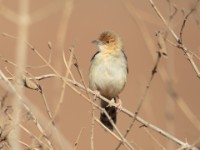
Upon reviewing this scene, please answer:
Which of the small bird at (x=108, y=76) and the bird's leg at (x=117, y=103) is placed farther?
the small bird at (x=108, y=76)

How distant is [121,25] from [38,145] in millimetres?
15820

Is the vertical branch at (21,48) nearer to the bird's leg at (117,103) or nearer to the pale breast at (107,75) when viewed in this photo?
the bird's leg at (117,103)

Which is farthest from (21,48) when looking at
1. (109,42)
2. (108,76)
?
(109,42)

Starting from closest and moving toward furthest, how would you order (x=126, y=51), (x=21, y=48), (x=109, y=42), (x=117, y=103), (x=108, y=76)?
(x=21, y=48) < (x=117, y=103) < (x=108, y=76) < (x=109, y=42) < (x=126, y=51)

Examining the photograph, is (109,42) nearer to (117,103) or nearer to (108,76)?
(108,76)

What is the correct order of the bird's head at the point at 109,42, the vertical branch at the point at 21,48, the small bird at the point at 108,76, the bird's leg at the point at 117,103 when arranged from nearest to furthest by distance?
the vertical branch at the point at 21,48, the bird's leg at the point at 117,103, the small bird at the point at 108,76, the bird's head at the point at 109,42

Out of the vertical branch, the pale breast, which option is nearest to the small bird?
the pale breast

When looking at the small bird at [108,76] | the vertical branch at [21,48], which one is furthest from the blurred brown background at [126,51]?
the vertical branch at [21,48]

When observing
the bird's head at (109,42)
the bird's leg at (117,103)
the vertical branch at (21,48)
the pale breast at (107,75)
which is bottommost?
the vertical branch at (21,48)

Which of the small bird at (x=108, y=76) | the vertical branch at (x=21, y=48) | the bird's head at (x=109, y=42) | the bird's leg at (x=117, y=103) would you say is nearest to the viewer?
the vertical branch at (x=21, y=48)

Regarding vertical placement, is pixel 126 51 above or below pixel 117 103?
above

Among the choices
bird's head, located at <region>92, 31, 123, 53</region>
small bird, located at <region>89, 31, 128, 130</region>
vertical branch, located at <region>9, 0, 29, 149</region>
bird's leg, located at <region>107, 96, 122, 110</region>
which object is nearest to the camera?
vertical branch, located at <region>9, 0, 29, 149</region>

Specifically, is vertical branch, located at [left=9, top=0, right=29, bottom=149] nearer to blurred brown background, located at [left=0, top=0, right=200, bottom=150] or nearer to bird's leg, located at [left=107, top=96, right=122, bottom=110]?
blurred brown background, located at [left=0, top=0, right=200, bottom=150]

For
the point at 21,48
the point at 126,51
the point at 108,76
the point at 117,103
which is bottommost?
the point at 21,48
